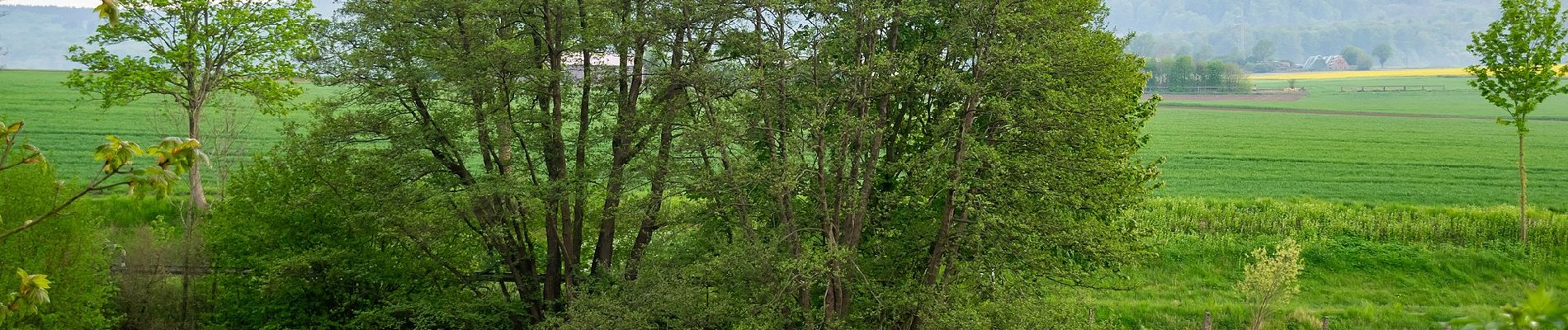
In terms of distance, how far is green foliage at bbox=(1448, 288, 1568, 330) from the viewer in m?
2.87

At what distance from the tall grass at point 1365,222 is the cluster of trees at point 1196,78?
6407cm

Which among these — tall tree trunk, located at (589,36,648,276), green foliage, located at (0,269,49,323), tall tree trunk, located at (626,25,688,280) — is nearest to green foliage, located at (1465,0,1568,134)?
tall tree trunk, located at (626,25,688,280)

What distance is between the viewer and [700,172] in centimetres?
1528

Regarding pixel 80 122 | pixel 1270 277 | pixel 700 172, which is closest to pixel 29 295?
pixel 700 172

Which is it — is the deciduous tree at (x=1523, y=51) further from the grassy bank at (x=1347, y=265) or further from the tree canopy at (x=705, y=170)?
the tree canopy at (x=705, y=170)

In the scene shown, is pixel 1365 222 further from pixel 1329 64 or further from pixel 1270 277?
pixel 1329 64

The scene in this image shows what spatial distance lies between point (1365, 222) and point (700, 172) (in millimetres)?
20748

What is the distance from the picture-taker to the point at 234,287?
782 inches

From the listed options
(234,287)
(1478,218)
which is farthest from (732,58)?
(1478,218)

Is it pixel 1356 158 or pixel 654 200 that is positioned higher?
pixel 654 200

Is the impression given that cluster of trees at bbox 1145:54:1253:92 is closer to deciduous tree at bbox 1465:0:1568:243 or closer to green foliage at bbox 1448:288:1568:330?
deciduous tree at bbox 1465:0:1568:243

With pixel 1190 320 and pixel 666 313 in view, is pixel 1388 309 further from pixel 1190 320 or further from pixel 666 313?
pixel 666 313

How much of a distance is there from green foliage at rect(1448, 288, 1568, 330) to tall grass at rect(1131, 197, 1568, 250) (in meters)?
24.0

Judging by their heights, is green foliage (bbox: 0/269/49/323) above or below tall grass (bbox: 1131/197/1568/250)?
above
